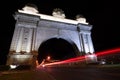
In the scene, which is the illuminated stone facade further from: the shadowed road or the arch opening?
the shadowed road

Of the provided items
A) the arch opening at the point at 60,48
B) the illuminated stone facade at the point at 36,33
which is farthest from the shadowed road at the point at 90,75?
the arch opening at the point at 60,48

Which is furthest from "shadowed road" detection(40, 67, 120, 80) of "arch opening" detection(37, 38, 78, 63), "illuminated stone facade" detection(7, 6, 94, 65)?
"arch opening" detection(37, 38, 78, 63)

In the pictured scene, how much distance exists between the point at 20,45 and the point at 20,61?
4053mm

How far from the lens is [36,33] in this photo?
110ft

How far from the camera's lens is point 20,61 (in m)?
27.5

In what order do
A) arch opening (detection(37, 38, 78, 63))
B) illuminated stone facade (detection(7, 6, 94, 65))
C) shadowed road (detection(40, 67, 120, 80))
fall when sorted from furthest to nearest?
1. arch opening (detection(37, 38, 78, 63))
2. illuminated stone facade (detection(7, 6, 94, 65))
3. shadowed road (detection(40, 67, 120, 80))

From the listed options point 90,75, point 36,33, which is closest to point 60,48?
point 36,33

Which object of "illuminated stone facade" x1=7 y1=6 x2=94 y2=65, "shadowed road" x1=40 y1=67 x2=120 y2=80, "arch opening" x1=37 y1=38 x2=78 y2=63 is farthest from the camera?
"arch opening" x1=37 y1=38 x2=78 y2=63

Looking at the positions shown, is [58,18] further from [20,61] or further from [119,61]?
[119,61]

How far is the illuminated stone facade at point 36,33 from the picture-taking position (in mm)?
28422

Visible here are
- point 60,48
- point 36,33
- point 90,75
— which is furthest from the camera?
point 60,48

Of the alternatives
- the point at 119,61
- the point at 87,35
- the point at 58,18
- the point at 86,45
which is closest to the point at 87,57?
the point at 86,45

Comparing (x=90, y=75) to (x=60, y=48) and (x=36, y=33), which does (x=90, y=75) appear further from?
(x=60, y=48)

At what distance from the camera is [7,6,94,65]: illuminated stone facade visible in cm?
2842
